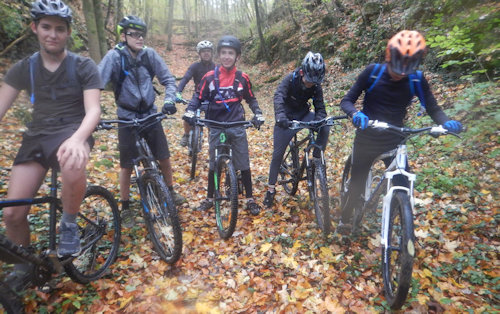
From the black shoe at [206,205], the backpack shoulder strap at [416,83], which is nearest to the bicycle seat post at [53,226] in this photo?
the black shoe at [206,205]

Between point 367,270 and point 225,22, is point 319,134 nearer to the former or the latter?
point 367,270

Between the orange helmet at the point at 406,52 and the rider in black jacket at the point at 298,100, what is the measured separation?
125cm

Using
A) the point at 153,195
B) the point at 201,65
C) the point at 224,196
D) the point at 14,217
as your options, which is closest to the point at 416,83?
the point at 224,196

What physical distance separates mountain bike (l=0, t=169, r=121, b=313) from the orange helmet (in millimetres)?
3901

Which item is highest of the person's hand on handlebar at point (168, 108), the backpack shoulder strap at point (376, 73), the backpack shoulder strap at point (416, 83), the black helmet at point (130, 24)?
the black helmet at point (130, 24)

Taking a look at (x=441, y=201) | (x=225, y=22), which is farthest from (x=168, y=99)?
(x=225, y=22)

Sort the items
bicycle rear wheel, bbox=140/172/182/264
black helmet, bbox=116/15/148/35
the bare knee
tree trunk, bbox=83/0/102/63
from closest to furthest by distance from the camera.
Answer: the bare knee < bicycle rear wheel, bbox=140/172/182/264 < black helmet, bbox=116/15/148/35 < tree trunk, bbox=83/0/102/63

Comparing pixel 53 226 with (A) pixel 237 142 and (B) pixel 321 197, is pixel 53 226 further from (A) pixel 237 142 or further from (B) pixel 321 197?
(B) pixel 321 197

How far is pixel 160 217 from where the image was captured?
3.95 meters

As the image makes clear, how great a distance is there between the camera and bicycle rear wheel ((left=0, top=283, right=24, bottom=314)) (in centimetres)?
233

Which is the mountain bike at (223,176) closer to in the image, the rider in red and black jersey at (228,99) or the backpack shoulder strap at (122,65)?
the rider in red and black jersey at (228,99)

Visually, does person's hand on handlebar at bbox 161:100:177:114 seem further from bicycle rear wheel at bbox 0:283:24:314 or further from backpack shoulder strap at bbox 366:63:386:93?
backpack shoulder strap at bbox 366:63:386:93

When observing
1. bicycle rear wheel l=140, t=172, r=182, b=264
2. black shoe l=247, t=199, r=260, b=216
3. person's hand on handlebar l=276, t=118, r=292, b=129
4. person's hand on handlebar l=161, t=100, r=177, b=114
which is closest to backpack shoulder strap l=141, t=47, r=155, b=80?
person's hand on handlebar l=161, t=100, r=177, b=114

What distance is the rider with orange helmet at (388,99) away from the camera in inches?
118
